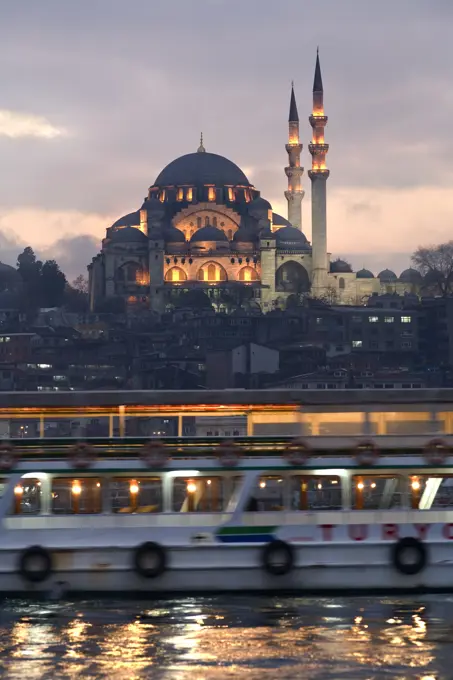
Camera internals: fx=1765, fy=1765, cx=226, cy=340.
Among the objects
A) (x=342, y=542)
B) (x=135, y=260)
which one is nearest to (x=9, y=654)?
(x=342, y=542)

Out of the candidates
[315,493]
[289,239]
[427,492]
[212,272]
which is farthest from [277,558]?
[212,272]

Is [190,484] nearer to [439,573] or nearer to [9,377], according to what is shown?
[439,573]

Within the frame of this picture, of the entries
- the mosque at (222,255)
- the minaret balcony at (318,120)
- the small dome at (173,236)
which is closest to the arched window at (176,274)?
the mosque at (222,255)

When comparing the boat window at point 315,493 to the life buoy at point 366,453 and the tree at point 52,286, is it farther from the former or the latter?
the tree at point 52,286

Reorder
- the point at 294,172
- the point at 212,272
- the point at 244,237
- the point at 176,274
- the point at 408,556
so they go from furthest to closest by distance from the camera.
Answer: the point at 244,237 → the point at 212,272 → the point at 176,274 → the point at 294,172 → the point at 408,556

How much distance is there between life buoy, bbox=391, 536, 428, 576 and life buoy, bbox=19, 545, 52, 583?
13.2 ft

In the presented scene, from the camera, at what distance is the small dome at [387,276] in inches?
6796

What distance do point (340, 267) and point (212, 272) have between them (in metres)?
12.4

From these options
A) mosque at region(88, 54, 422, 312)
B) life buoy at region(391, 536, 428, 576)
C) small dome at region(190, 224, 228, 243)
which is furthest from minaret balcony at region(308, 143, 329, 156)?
life buoy at region(391, 536, 428, 576)

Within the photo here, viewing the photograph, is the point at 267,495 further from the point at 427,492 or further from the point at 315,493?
the point at 427,492

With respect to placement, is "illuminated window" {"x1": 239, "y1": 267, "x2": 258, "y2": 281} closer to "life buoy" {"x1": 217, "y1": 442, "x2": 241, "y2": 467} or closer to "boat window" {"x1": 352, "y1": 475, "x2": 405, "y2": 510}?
"boat window" {"x1": 352, "y1": 475, "x2": 405, "y2": 510}

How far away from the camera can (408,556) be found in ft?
67.5

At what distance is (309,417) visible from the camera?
22.4 metres

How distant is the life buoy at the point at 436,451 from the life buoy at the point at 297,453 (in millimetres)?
1409
